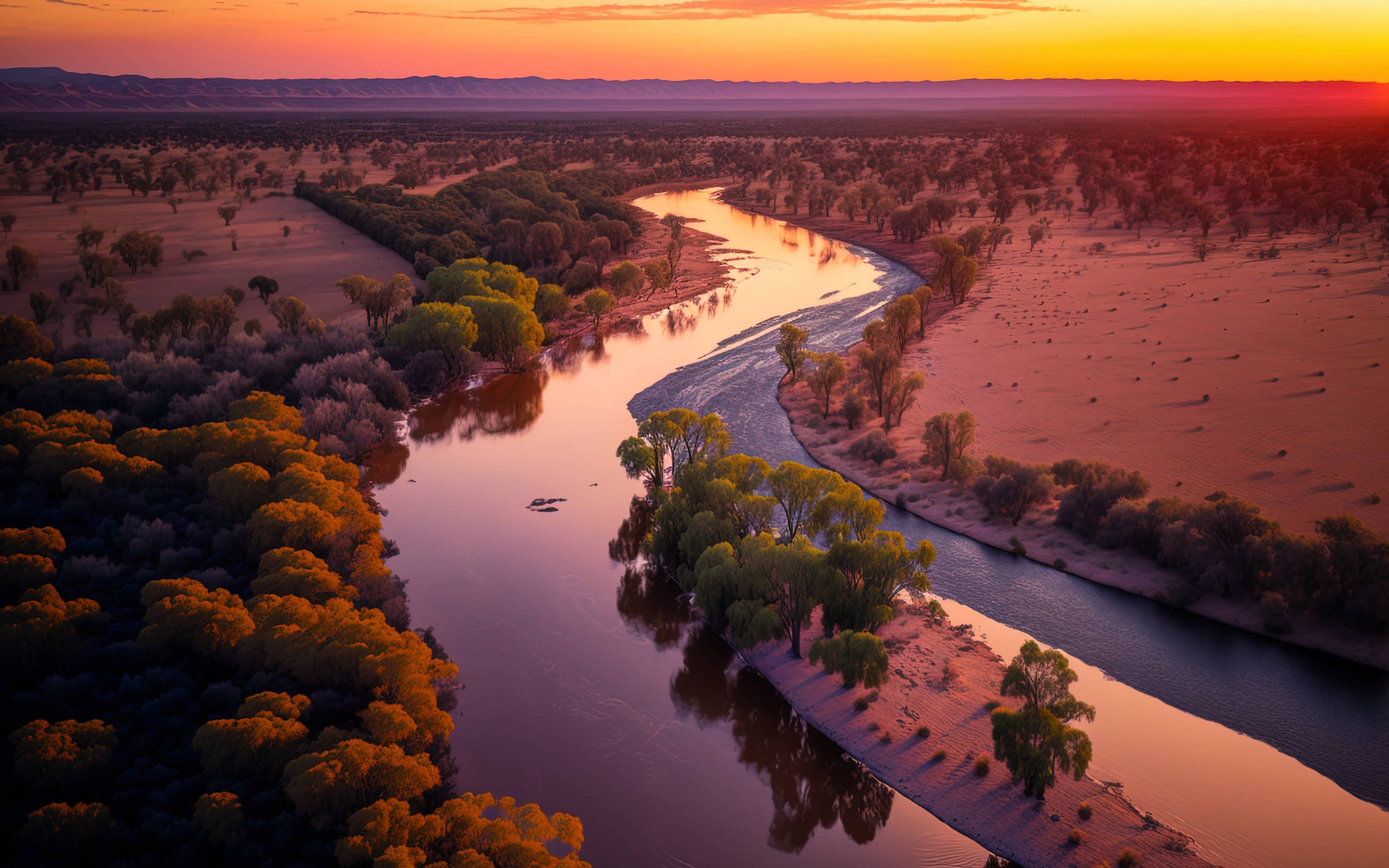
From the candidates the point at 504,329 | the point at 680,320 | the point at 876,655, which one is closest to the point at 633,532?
the point at 876,655

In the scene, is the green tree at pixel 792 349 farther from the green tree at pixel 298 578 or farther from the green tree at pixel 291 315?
the green tree at pixel 298 578

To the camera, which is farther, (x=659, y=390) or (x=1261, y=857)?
(x=659, y=390)

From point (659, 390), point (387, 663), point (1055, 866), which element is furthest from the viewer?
point (659, 390)

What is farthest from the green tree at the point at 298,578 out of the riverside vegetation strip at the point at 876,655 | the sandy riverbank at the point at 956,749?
the sandy riverbank at the point at 956,749

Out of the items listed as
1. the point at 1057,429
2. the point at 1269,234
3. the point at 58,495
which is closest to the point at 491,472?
the point at 58,495

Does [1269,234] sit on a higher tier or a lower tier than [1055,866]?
higher

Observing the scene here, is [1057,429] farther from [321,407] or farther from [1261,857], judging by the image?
[321,407]

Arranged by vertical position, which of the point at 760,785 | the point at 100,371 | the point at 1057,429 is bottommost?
the point at 760,785

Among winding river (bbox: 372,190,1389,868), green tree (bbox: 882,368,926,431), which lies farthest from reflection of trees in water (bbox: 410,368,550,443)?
green tree (bbox: 882,368,926,431)
